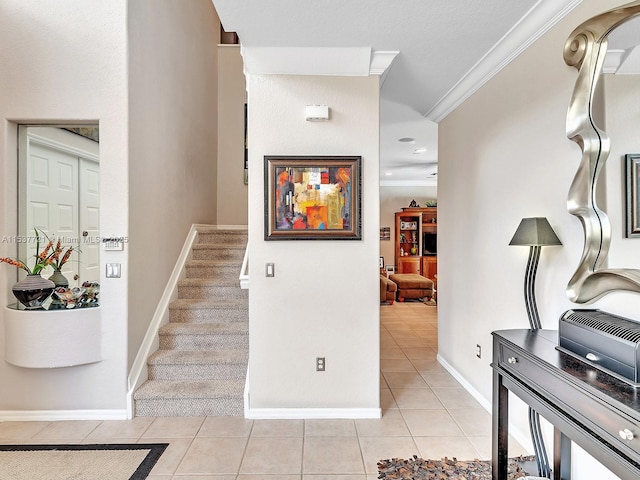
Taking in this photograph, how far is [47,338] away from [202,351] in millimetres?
1119

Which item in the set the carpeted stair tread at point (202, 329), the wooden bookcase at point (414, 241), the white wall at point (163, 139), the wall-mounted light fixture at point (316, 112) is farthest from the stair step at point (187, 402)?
the wooden bookcase at point (414, 241)

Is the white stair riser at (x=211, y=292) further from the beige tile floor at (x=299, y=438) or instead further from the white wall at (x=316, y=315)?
the beige tile floor at (x=299, y=438)

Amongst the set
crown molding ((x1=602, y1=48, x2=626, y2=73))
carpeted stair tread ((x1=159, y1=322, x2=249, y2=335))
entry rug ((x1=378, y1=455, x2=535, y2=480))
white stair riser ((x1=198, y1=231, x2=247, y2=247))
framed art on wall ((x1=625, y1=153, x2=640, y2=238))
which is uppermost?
crown molding ((x1=602, y1=48, x2=626, y2=73))

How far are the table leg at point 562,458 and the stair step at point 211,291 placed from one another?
267cm

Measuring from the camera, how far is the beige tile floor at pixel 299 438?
2074 millimetres

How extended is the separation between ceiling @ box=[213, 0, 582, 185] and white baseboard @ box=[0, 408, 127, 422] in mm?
2798

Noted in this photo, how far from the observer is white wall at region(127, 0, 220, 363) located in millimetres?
2738

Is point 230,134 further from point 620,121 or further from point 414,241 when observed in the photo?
point 414,241

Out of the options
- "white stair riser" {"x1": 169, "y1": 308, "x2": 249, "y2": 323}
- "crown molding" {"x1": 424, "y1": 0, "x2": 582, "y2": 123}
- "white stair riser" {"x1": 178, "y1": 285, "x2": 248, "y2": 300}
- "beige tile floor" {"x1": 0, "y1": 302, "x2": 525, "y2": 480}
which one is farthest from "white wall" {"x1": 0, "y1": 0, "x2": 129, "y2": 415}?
"crown molding" {"x1": 424, "y1": 0, "x2": 582, "y2": 123}

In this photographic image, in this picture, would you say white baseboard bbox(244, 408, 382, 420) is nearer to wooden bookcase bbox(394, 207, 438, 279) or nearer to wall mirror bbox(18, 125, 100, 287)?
wall mirror bbox(18, 125, 100, 287)

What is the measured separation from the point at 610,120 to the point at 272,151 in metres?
1.96

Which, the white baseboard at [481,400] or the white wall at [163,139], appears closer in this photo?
the white baseboard at [481,400]

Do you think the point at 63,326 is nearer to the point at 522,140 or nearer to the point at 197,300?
the point at 197,300

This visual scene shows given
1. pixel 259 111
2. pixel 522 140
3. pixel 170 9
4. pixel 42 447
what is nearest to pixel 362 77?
pixel 259 111
